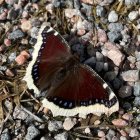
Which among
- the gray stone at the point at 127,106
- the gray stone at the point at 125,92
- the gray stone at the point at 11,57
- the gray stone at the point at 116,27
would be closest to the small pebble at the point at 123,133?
the gray stone at the point at 127,106

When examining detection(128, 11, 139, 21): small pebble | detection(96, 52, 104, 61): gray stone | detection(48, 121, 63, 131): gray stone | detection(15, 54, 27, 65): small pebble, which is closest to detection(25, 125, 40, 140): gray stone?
detection(48, 121, 63, 131): gray stone

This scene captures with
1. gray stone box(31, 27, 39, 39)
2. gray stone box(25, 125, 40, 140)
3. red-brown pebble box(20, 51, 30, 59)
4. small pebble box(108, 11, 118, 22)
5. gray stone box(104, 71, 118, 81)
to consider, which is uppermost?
small pebble box(108, 11, 118, 22)

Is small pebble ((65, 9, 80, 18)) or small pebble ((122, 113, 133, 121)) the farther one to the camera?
small pebble ((65, 9, 80, 18))

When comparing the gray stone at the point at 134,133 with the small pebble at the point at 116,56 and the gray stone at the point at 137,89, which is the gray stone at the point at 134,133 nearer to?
the gray stone at the point at 137,89

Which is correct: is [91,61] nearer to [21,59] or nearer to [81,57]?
[81,57]

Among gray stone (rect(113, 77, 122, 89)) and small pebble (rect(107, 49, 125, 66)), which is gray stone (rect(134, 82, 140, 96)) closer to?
gray stone (rect(113, 77, 122, 89))

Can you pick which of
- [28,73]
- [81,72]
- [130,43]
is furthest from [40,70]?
[130,43]
